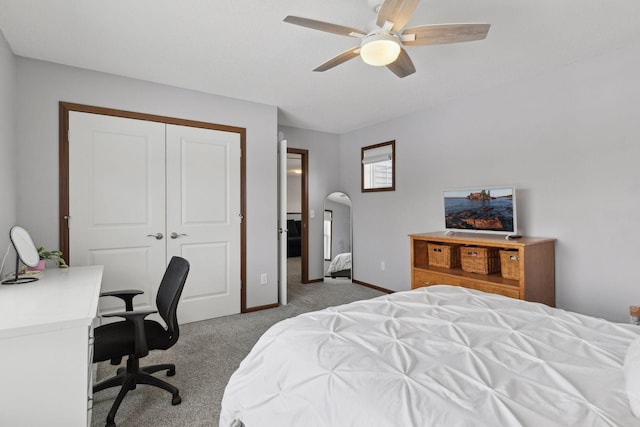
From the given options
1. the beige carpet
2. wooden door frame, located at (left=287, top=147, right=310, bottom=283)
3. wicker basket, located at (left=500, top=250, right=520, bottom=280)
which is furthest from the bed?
wicker basket, located at (left=500, top=250, right=520, bottom=280)

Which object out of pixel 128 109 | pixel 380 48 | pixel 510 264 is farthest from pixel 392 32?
pixel 128 109

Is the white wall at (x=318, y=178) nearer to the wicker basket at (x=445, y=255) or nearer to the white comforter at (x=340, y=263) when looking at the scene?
the white comforter at (x=340, y=263)

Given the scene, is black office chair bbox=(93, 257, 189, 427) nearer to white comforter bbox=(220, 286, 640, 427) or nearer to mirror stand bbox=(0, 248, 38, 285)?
mirror stand bbox=(0, 248, 38, 285)

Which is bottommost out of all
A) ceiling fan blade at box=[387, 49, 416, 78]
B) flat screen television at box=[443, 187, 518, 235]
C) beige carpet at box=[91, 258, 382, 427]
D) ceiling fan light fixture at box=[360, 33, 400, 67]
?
beige carpet at box=[91, 258, 382, 427]

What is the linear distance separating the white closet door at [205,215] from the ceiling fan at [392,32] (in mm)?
2100

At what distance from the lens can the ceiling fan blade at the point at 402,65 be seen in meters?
2.10

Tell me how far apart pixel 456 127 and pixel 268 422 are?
11.7ft

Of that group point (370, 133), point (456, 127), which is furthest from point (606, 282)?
point (370, 133)

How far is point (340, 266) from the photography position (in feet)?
17.2

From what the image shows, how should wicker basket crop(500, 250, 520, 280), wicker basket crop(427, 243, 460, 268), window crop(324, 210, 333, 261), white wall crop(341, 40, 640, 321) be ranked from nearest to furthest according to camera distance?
white wall crop(341, 40, 640, 321)
wicker basket crop(500, 250, 520, 280)
wicker basket crop(427, 243, 460, 268)
window crop(324, 210, 333, 261)

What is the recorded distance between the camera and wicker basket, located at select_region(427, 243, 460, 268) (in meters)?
3.36

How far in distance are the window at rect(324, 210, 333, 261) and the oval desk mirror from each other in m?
3.68

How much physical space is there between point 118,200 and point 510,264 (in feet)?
11.9

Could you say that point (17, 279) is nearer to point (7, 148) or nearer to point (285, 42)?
point (7, 148)
